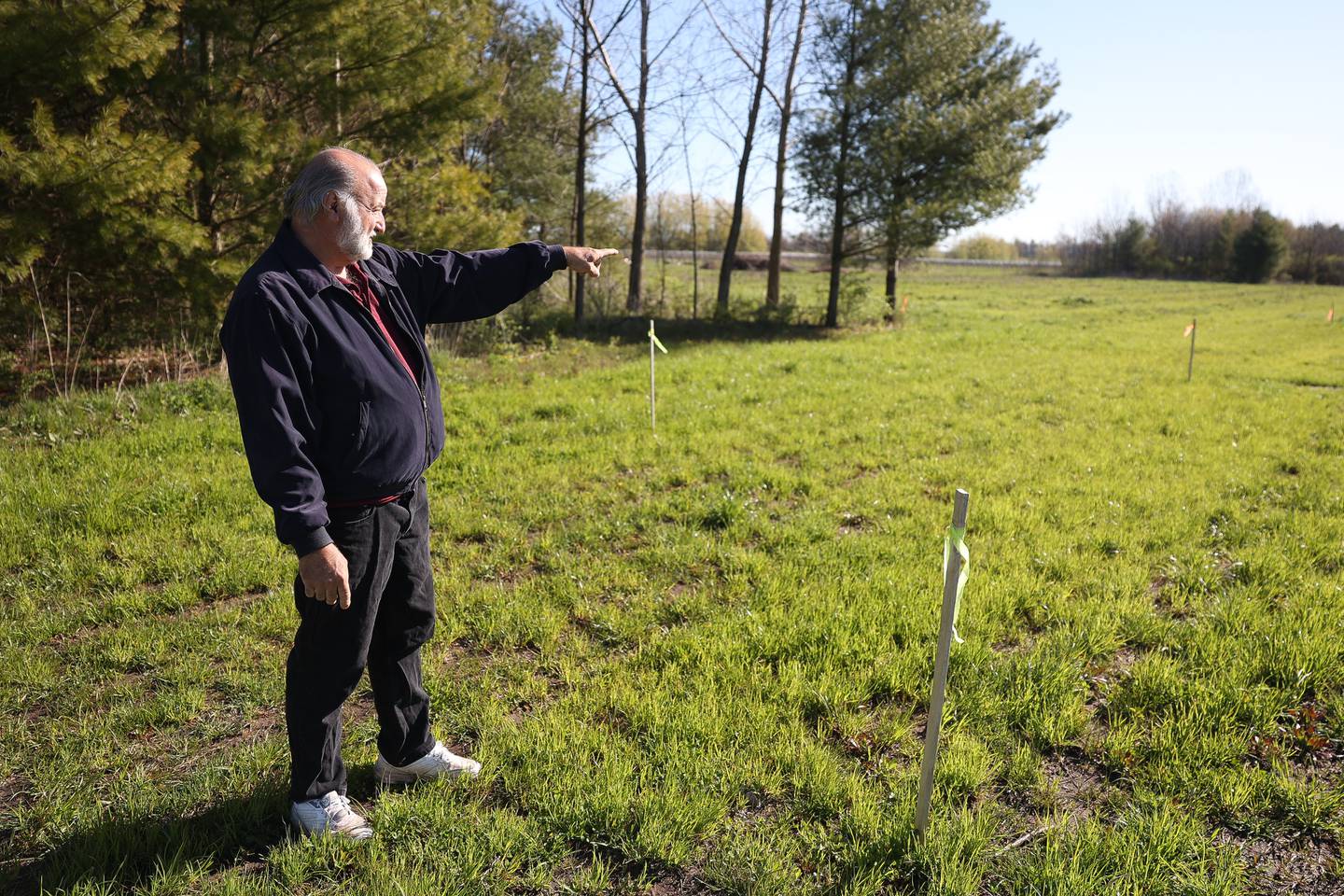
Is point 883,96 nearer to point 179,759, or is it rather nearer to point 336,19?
point 336,19

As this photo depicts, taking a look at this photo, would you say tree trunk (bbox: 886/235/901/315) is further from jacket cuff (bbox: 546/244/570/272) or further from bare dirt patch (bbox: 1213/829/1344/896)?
bare dirt patch (bbox: 1213/829/1344/896)

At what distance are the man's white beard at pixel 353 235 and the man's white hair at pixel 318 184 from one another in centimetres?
4

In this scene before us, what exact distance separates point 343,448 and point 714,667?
2.16 metres

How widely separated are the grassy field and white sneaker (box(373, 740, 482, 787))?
6cm

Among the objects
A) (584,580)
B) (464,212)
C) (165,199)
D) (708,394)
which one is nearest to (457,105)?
(464,212)

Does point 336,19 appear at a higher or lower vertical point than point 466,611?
higher

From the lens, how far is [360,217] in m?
2.50

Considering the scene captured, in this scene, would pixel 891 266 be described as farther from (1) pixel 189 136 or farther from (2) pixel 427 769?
(2) pixel 427 769

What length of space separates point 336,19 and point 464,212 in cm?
322

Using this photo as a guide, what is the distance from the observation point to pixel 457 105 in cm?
1145

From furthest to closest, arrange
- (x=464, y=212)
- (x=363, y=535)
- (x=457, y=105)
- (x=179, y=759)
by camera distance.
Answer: (x=464, y=212), (x=457, y=105), (x=179, y=759), (x=363, y=535)

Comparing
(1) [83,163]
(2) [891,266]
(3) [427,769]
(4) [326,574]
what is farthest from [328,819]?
(2) [891,266]

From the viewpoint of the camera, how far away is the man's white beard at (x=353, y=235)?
2.46m

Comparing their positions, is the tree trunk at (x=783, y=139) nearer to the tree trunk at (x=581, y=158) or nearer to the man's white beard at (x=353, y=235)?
the tree trunk at (x=581, y=158)
